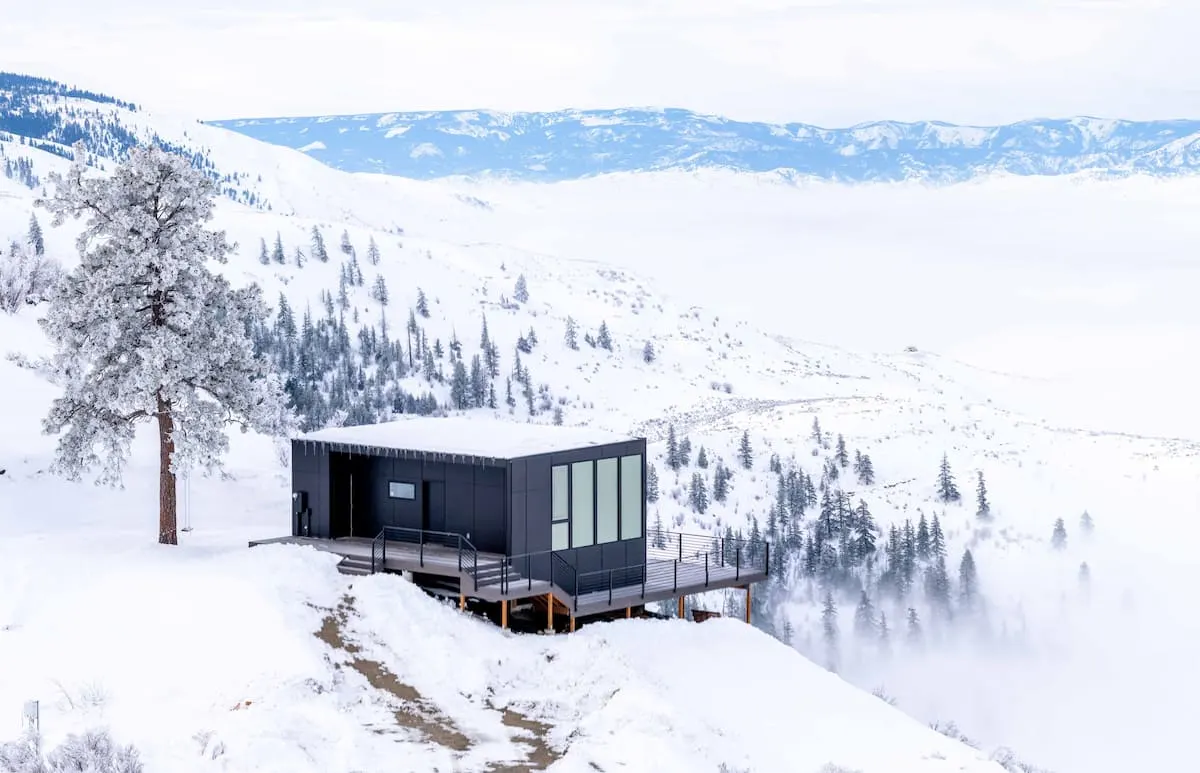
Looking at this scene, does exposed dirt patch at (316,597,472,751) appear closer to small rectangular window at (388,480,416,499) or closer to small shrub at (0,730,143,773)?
small rectangular window at (388,480,416,499)

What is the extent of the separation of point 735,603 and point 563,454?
2615 cm

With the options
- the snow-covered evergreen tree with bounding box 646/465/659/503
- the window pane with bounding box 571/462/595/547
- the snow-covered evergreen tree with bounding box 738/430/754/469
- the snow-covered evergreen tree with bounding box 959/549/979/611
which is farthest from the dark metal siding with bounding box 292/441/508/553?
the snow-covered evergreen tree with bounding box 738/430/754/469

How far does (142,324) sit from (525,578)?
32.0 ft

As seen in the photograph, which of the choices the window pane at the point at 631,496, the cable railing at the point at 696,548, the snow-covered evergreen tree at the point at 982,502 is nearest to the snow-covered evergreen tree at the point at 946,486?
the snow-covered evergreen tree at the point at 982,502

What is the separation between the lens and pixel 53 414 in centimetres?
2947

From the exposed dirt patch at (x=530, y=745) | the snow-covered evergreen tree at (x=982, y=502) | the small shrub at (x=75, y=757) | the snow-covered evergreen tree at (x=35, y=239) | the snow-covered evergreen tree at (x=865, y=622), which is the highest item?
the snow-covered evergreen tree at (x=35, y=239)

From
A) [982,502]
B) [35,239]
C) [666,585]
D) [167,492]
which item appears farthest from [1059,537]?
[35,239]

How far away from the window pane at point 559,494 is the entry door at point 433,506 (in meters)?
2.34

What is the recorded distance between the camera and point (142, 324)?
29781 millimetres

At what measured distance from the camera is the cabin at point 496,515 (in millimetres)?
28109

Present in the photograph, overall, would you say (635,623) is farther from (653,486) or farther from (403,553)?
(653,486)

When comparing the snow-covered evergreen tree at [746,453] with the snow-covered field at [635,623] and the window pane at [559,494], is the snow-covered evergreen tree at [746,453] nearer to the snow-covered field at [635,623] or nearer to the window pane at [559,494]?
the snow-covered field at [635,623]

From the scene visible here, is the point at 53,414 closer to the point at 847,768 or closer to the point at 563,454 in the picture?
the point at 563,454

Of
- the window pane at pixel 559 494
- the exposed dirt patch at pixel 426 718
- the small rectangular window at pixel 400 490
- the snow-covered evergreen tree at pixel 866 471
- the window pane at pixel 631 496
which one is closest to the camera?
the exposed dirt patch at pixel 426 718
